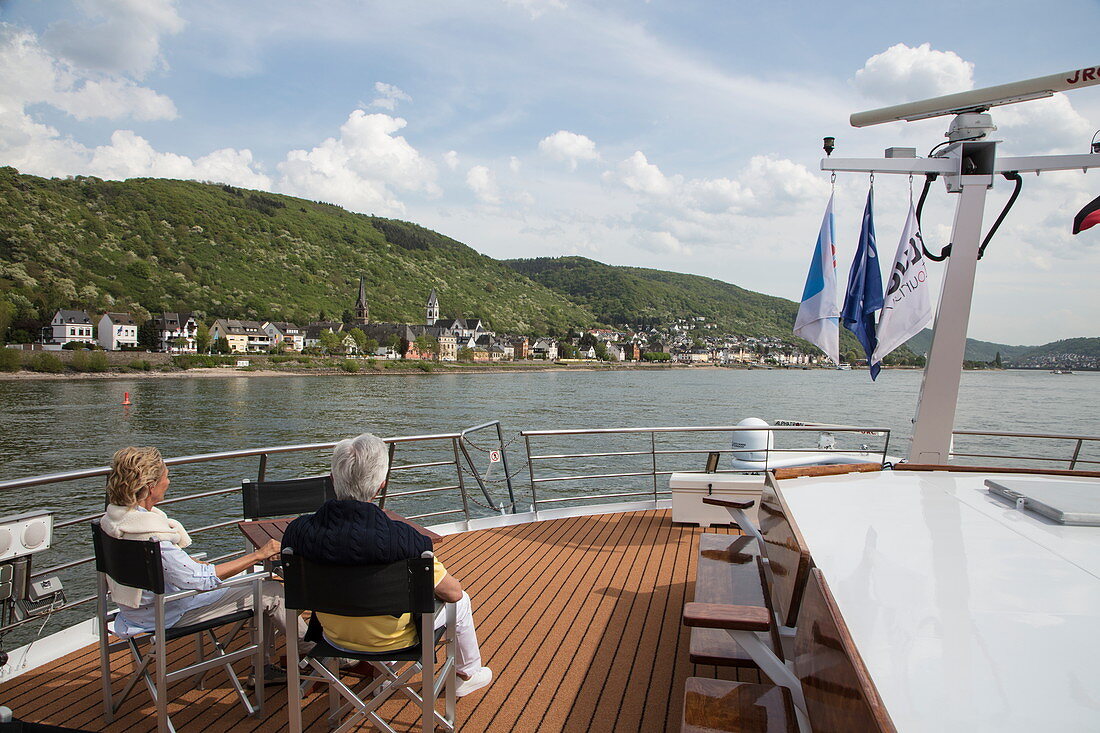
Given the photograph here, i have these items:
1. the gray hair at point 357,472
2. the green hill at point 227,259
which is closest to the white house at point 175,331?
the green hill at point 227,259

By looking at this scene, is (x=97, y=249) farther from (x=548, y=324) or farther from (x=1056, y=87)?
(x=1056, y=87)

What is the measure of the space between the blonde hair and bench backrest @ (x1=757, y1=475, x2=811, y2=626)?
7.26ft

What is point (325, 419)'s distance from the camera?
29547 mm

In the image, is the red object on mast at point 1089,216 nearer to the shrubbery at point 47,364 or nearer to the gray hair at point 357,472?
the gray hair at point 357,472

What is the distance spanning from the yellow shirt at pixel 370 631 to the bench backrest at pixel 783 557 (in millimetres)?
1201

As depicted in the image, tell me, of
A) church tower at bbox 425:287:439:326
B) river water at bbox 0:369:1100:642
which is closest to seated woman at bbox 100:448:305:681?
river water at bbox 0:369:1100:642

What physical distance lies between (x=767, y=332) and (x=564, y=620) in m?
117

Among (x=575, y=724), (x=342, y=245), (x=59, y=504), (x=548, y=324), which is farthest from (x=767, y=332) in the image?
(x=575, y=724)

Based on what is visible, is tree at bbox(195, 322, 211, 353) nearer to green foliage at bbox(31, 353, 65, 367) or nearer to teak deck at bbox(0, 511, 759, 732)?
green foliage at bbox(31, 353, 65, 367)

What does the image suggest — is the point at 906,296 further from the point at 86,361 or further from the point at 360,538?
the point at 86,361

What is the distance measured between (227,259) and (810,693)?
92236 millimetres

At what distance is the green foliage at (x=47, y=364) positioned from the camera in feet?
158

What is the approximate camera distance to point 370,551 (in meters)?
2.04

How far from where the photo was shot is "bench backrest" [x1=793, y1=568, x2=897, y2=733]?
1135mm
